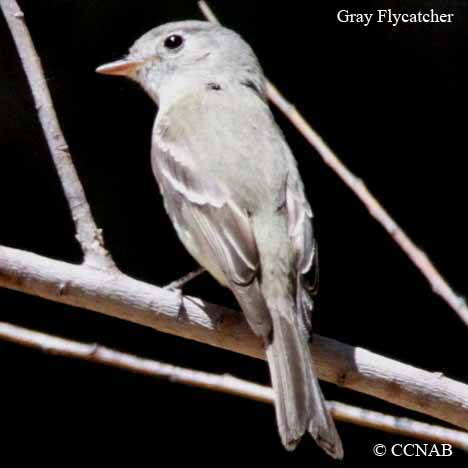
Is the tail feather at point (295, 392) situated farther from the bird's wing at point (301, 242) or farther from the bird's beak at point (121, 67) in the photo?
the bird's beak at point (121, 67)

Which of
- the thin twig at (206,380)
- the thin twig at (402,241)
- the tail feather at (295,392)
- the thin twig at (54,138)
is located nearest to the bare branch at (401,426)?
the thin twig at (206,380)

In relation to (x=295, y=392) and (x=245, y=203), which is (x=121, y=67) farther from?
(x=295, y=392)

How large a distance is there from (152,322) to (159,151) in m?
0.96

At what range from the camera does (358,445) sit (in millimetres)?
4508

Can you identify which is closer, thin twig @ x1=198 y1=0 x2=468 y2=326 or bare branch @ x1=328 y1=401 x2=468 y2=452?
bare branch @ x1=328 y1=401 x2=468 y2=452

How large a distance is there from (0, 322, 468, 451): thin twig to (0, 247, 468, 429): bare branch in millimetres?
490

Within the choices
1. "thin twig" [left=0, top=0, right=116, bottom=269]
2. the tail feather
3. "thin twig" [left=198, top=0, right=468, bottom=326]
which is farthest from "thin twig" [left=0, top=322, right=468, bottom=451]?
"thin twig" [left=0, top=0, right=116, bottom=269]

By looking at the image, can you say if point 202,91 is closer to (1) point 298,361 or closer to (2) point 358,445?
(1) point 298,361

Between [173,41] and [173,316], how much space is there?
1.74 metres

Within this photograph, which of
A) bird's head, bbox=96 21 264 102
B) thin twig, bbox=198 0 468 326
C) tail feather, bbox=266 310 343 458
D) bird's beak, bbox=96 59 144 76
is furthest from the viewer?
bird's head, bbox=96 21 264 102

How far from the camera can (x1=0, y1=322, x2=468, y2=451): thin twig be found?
1.85 metres

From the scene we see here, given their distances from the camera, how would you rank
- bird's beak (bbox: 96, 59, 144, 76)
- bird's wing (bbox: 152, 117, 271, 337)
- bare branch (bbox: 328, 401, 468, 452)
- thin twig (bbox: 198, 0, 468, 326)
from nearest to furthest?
1. bare branch (bbox: 328, 401, 468, 452)
2. thin twig (bbox: 198, 0, 468, 326)
3. bird's wing (bbox: 152, 117, 271, 337)
4. bird's beak (bbox: 96, 59, 144, 76)

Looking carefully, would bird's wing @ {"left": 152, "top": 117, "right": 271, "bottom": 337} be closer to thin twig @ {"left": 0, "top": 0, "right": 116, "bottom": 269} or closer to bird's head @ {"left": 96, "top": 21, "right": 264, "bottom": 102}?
thin twig @ {"left": 0, "top": 0, "right": 116, "bottom": 269}

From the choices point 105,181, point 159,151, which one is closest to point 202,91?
point 159,151
